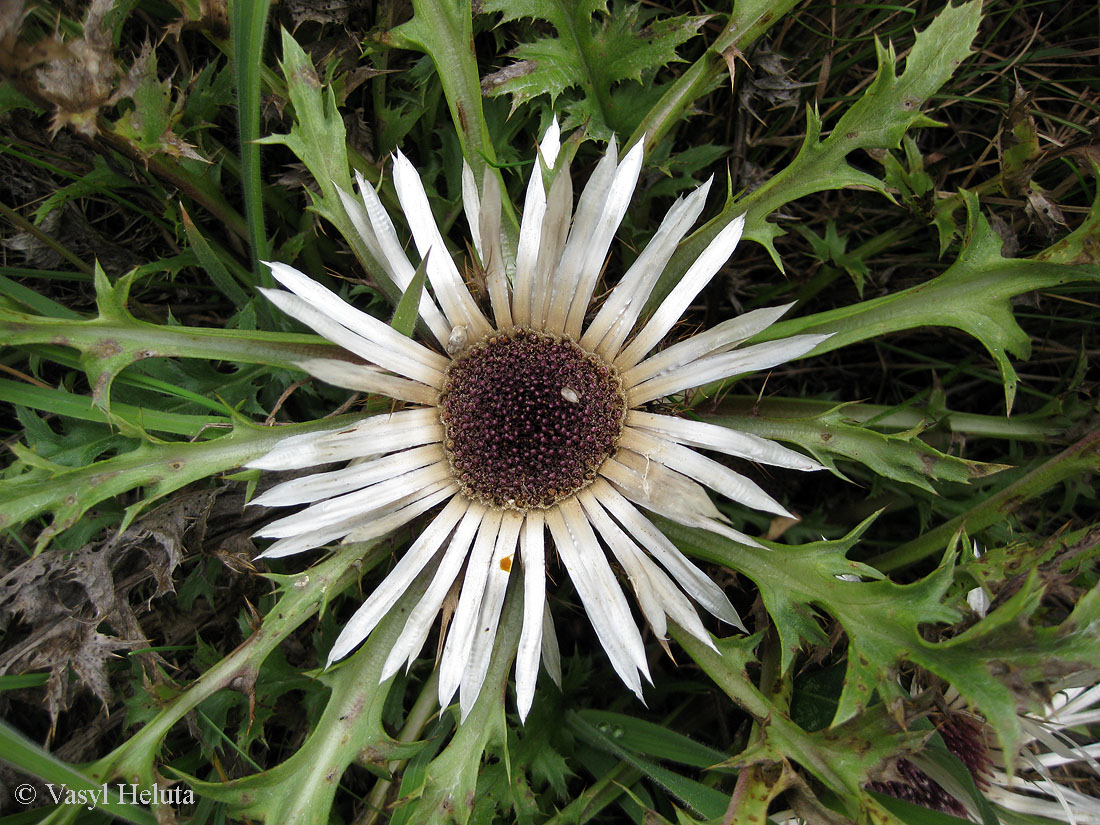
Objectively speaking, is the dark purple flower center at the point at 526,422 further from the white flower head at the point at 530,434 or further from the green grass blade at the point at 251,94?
the green grass blade at the point at 251,94

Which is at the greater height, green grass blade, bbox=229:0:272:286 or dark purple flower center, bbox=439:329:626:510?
green grass blade, bbox=229:0:272:286

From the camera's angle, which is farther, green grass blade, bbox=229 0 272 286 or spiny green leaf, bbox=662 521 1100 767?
green grass blade, bbox=229 0 272 286

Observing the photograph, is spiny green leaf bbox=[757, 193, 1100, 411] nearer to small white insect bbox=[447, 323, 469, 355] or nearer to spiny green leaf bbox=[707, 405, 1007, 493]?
spiny green leaf bbox=[707, 405, 1007, 493]

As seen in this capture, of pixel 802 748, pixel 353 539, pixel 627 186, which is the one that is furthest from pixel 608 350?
pixel 802 748

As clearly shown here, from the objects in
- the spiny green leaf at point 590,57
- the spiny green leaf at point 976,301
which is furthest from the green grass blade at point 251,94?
the spiny green leaf at point 976,301

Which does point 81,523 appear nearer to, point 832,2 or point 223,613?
point 223,613

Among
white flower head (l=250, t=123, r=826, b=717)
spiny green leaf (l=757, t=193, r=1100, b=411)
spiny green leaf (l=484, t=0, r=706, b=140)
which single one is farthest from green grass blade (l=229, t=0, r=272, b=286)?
spiny green leaf (l=757, t=193, r=1100, b=411)

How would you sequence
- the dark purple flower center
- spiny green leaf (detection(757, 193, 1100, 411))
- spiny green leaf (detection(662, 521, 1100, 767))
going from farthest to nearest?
the dark purple flower center, spiny green leaf (detection(757, 193, 1100, 411)), spiny green leaf (detection(662, 521, 1100, 767))

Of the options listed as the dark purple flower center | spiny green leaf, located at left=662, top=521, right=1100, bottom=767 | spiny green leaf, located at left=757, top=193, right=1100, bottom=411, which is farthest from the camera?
the dark purple flower center
